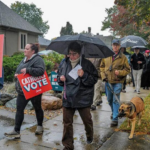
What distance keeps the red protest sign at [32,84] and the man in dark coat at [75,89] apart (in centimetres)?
72

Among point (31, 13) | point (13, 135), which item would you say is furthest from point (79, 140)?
point (31, 13)

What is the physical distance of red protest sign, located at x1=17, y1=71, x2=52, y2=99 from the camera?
3.93 meters

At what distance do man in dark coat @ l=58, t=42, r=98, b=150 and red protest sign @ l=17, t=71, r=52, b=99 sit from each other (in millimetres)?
725

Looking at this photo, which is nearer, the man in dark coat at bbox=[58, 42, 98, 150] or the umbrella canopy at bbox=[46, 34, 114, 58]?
the man in dark coat at bbox=[58, 42, 98, 150]

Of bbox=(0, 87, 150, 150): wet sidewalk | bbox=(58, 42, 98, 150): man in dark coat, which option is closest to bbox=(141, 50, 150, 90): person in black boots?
bbox=(0, 87, 150, 150): wet sidewalk

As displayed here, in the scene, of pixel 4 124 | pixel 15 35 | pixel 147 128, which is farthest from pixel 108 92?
pixel 15 35

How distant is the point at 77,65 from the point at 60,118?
2.29m

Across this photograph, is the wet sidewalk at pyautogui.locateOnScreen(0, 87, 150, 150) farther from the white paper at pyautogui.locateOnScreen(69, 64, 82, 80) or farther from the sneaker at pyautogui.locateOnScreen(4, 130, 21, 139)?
the white paper at pyautogui.locateOnScreen(69, 64, 82, 80)

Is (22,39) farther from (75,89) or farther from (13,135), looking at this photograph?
(75,89)

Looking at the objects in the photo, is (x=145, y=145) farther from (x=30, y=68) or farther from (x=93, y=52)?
(x=30, y=68)

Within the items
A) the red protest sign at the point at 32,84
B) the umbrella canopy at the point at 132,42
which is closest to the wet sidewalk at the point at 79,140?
the red protest sign at the point at 32,84

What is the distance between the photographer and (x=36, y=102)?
4.12 metres

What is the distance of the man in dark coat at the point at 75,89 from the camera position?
340 centimetres

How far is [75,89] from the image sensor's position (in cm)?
341
